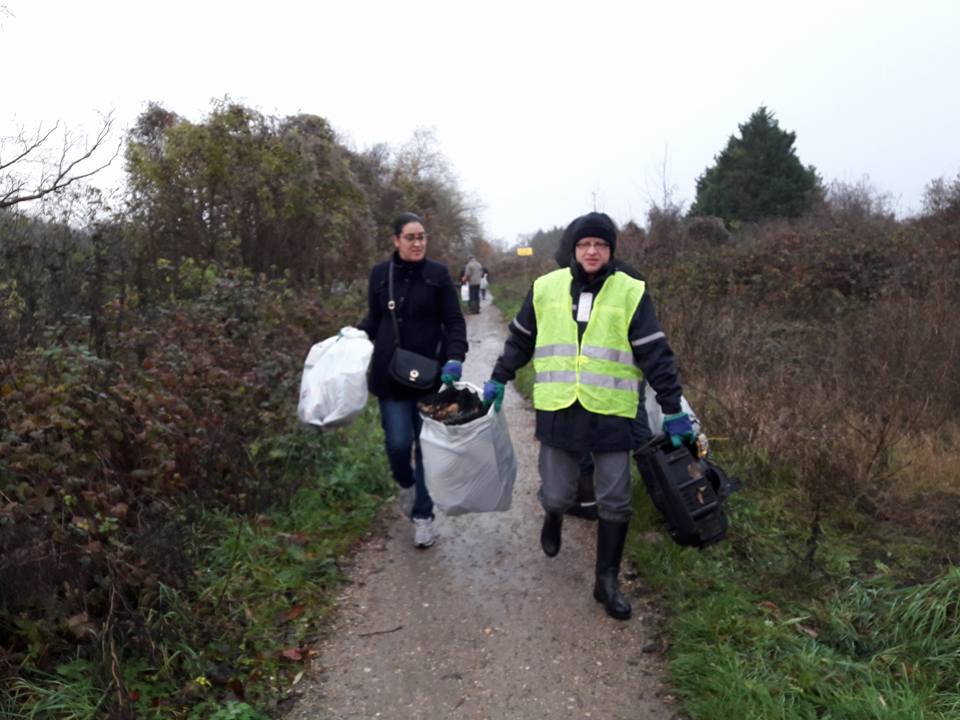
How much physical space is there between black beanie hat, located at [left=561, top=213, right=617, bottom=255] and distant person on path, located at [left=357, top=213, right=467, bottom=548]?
3.19 feet

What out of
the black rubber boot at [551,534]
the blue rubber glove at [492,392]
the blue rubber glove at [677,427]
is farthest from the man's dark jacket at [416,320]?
the blue rubber glove at [677,427]

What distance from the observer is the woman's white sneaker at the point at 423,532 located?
4.59 m

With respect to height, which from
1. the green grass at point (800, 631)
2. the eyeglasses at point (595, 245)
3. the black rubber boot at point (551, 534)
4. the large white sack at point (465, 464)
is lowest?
the green grass at point (800, 631)

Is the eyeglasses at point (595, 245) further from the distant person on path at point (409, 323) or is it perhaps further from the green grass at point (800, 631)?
the green grass at point (800, 631)

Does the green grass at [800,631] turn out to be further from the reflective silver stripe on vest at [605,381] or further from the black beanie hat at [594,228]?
the black beanie hat at [594,228]

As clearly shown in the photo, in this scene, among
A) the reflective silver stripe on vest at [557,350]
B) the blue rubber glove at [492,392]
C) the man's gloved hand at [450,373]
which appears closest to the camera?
the reflective silver stripe on vest at [557,350]

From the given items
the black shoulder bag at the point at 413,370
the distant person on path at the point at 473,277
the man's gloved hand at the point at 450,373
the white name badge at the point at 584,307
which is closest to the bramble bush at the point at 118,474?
the black shoulder bag at the point at 413,370

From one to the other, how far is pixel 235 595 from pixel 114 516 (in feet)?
2.41

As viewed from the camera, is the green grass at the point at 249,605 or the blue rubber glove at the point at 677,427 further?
the blue rubber glove at the point at 677,427

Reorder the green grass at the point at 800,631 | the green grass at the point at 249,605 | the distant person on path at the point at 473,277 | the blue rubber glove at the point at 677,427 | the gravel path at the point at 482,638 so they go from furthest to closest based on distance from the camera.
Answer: the distant person on path at the point at 473,277
the blue rubber glove at the point at 677,427
the gravel path at the point at 482,638
the green grass at the point at 249,605
the green grass at the point at 800,631

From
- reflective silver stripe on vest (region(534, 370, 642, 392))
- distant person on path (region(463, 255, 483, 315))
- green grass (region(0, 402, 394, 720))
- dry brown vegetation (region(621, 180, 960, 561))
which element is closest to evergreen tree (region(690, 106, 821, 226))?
distant person on path (region(463, 255, 483, 315))

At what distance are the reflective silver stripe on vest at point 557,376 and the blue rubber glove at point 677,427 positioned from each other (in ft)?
1.53

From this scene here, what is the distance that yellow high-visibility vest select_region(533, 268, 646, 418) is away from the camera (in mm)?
3471

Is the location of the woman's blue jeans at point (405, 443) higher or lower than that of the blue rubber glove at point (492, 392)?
lower
